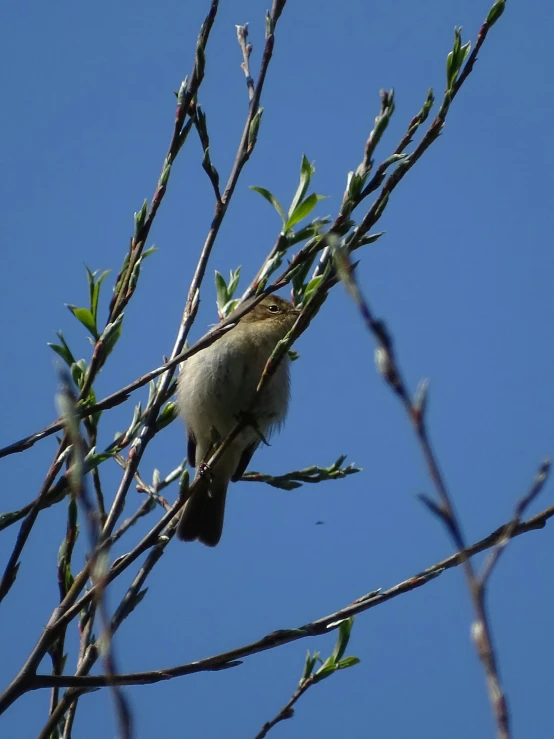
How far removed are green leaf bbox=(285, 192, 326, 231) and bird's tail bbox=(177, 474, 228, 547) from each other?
10.3 ft

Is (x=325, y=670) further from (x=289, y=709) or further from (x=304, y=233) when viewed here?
(x=304, y=233)

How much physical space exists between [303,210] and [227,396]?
2712mm

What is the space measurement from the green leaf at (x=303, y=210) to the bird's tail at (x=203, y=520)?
124 inches

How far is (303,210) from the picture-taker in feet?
9.20

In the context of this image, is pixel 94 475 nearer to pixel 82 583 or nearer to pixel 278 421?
pixel 82 583

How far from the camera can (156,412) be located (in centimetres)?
272

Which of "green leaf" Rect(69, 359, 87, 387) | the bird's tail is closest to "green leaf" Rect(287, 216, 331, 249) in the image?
"green leaf" Rect(69, 359, 87, 387)

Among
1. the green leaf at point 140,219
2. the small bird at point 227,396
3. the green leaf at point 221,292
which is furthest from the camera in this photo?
the small bird at point 227,396

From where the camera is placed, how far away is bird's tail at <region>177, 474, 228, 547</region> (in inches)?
224

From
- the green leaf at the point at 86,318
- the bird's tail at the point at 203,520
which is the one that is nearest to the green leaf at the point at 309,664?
the green leaf at the point at 86,318

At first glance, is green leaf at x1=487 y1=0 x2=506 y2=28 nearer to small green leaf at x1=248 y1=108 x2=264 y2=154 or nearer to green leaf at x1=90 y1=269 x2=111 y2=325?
small green leaf at x1=248 y1=108 x2=264 y2=154

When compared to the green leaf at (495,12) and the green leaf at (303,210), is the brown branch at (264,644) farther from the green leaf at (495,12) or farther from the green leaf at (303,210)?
the green leaf at (495,12)

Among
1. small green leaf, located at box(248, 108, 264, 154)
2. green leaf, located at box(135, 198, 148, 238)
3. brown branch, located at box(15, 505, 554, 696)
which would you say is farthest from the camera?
small green leaf, located at box(248, 108, 264, 154)

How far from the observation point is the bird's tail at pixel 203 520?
5695mm
